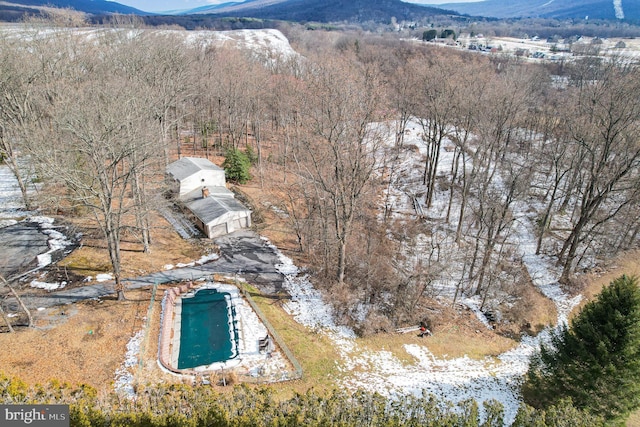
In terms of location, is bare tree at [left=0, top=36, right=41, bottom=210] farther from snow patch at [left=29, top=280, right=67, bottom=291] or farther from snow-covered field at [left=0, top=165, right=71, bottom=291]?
snow patch at [left=29, top=280, right=67, bottom=291]

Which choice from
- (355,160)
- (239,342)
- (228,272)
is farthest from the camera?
(228,272)

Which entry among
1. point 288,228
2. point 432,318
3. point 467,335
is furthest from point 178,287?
point 467,335

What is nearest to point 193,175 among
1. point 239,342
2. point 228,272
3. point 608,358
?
point 228,272

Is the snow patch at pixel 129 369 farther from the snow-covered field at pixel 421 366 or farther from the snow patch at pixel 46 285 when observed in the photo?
the snow-covered field at pixel 421 366

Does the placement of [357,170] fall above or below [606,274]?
above

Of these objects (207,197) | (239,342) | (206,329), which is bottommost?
(206,329)

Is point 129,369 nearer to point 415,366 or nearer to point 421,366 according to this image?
point 415,366

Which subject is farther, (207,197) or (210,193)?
(210,193)
